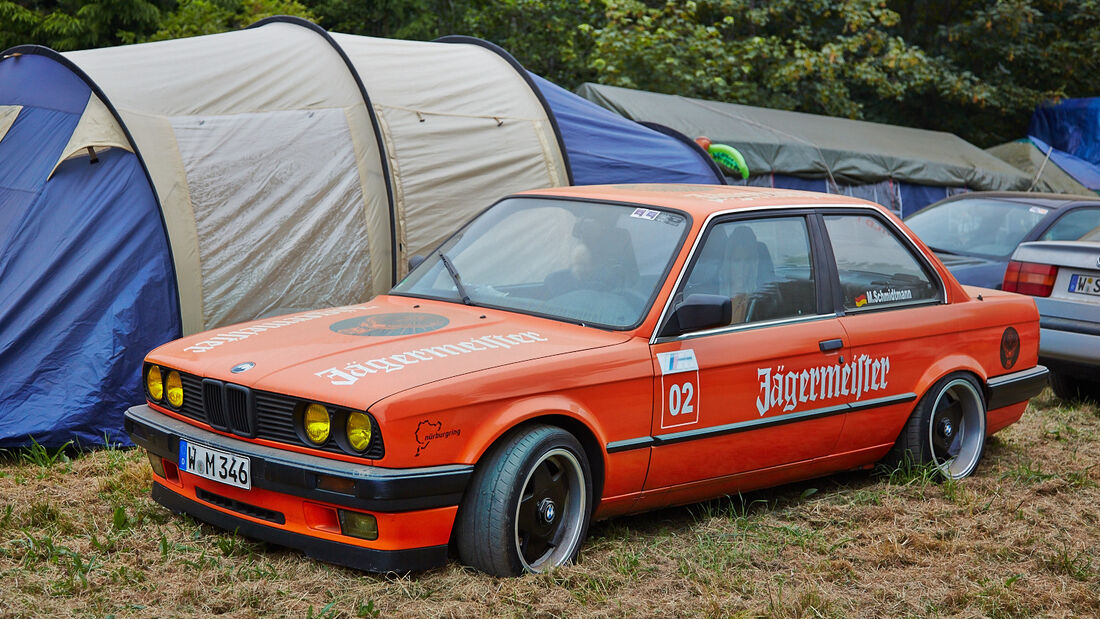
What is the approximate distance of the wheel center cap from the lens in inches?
148

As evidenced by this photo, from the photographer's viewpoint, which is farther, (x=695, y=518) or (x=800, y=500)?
(x=800, y=500)

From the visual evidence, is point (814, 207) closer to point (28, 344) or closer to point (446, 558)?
point (446, 558)

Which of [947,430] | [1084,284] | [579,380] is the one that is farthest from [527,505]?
[1084,284]

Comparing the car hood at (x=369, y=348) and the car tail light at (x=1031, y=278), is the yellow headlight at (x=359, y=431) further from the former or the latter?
the car tail light at (x=1031, y=278)

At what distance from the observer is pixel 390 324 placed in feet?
13.7

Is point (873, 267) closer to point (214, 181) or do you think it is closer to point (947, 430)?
point (947, 430)

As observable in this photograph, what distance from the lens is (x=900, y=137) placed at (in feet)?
50.4

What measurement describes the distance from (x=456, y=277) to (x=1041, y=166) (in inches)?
568

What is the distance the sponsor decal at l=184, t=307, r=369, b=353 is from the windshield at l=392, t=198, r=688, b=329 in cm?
41

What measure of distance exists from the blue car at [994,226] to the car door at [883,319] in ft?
11.2

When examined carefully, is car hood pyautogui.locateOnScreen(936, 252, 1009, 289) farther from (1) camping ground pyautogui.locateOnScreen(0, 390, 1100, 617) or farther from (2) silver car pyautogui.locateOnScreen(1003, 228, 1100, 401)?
(1) camping ground pyautogui.locateOnScreen(0, 390, 1100, 617)

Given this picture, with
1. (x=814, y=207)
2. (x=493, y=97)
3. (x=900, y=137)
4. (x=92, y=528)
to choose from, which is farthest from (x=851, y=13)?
(x=92, y=528)

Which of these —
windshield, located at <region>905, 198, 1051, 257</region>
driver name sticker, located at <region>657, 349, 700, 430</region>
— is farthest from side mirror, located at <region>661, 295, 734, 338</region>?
windshield, located at <region>905, 198, 1051, 257</region>

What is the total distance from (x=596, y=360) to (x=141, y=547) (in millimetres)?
1757
